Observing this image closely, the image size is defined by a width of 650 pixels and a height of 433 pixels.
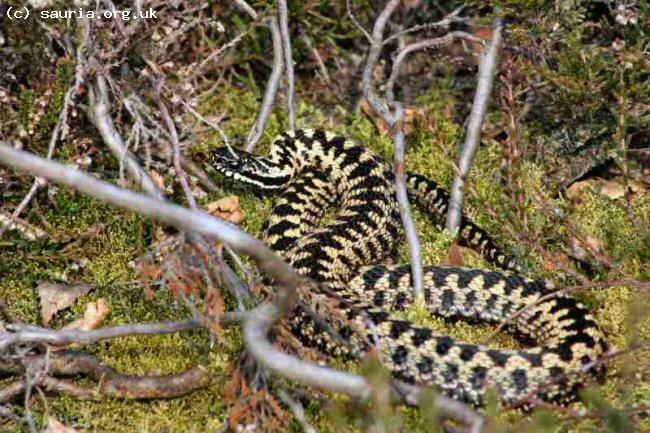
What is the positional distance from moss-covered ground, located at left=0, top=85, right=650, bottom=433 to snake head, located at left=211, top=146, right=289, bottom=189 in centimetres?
20

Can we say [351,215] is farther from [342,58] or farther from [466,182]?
[342,58]

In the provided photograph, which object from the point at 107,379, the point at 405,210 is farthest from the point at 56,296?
the point at 405,210

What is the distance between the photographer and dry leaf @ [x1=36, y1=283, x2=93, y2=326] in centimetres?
634

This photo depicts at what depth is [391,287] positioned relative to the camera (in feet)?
22.0

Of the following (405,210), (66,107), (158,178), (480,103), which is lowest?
(158,178)

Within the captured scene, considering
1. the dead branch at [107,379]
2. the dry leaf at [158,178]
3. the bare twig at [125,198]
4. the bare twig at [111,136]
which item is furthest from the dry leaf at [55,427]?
the dry leaf at [158,178]

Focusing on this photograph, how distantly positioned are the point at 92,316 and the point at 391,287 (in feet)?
7.01

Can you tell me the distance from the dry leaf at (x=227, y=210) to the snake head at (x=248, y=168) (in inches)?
12.0

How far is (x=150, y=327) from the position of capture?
5137mm

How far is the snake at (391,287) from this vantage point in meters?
5.57

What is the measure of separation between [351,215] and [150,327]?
2634 mm

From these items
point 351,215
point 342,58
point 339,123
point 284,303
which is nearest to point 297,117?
point 339,123

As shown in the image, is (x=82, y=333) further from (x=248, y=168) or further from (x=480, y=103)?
(x=480, y=103)

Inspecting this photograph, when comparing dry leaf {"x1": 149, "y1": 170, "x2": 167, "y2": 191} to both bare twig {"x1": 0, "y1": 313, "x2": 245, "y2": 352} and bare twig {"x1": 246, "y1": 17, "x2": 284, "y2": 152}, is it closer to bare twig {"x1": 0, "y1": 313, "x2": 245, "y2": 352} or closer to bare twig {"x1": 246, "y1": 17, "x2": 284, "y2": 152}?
bare twig {"x1": 246, "y1": 17, "x2": 284, "y2": 152}
